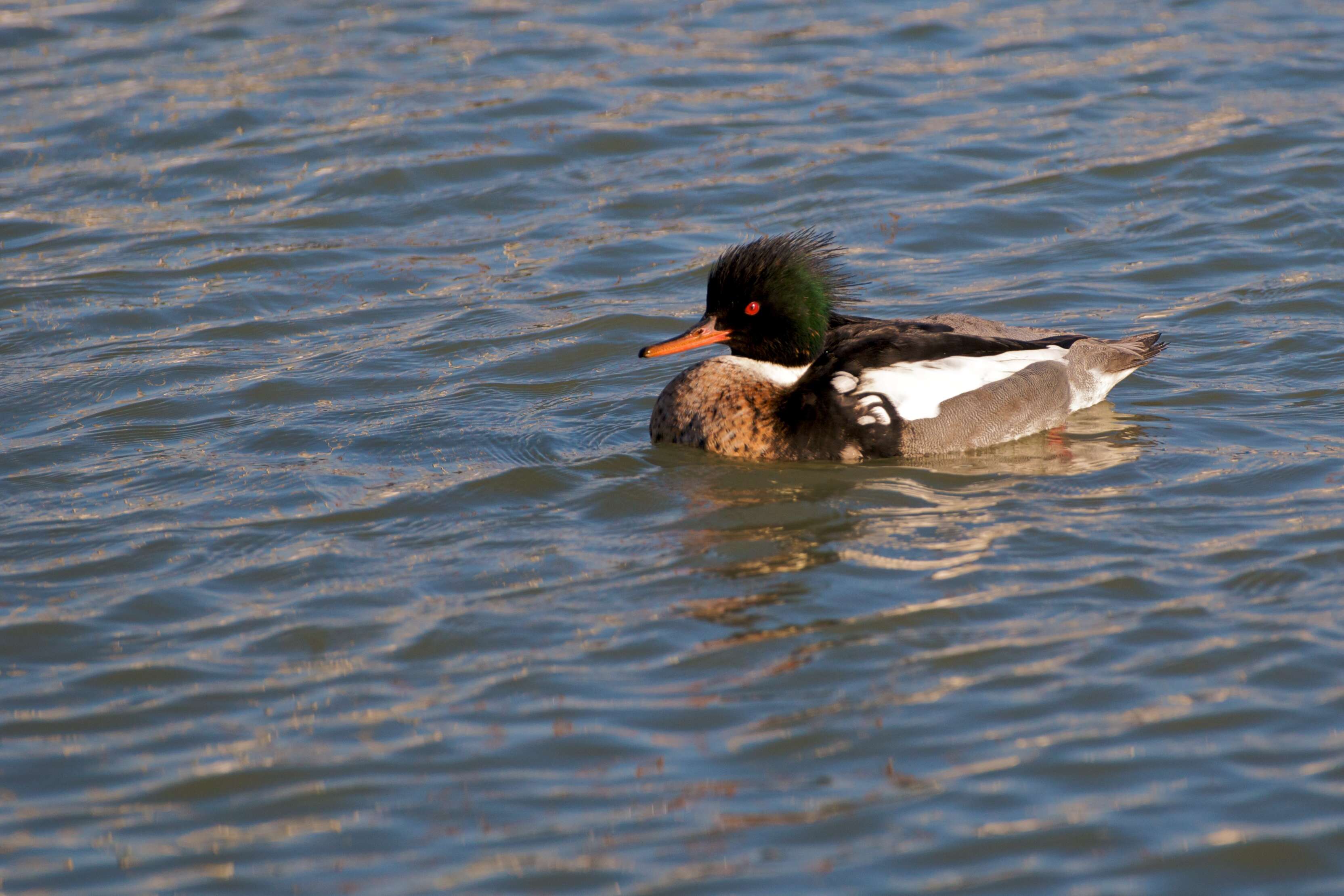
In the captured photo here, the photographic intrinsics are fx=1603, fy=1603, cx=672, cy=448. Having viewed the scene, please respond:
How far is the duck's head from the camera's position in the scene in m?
8.64

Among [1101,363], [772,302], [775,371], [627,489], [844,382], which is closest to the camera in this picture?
[627,489]

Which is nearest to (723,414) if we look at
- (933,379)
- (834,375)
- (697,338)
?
(697,338)

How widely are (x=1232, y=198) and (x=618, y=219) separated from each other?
4733 mm

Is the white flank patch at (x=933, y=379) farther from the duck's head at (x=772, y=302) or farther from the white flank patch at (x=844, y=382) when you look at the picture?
the duck's head at (x=772, y=302)

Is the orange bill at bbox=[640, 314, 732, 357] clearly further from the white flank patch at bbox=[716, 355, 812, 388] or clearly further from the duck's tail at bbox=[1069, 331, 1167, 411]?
the duck's tail at bbox=[1069, 331, 1167, 411]

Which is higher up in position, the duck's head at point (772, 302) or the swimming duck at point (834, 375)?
the duck's head at point (772, 302)

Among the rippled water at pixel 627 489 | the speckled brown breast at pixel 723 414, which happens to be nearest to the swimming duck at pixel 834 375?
the speckled brown breast at pixel 723 414

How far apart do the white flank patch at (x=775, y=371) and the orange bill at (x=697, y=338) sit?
0.63 ft

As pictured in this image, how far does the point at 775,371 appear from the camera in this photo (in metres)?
8.95

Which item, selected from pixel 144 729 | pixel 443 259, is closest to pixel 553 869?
pixel 144 729

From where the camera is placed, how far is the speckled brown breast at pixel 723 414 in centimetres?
855

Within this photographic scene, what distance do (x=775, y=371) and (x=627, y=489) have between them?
1324 mm

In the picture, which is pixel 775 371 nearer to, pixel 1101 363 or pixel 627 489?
pixel 627 489

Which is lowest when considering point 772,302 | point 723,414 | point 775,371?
point 723,414
